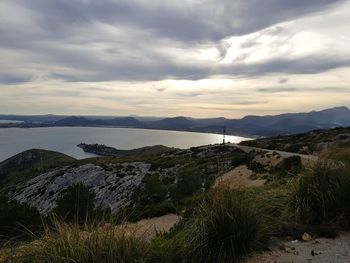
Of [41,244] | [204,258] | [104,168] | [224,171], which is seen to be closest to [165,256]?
[204,258]

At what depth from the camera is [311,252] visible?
18.9ft

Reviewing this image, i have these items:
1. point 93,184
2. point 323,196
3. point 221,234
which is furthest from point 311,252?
point 93,184

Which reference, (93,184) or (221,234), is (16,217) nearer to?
(221,234)

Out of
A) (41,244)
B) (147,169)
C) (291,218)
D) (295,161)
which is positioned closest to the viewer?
(41,244)

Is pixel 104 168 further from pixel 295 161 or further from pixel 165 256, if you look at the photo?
pixel 165 256

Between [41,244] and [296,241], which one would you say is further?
[296,241]

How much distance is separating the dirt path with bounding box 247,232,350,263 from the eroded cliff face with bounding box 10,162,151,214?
2853 cm

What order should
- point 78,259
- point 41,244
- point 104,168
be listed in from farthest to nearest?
point 104,168
point 41,244
point 78,259

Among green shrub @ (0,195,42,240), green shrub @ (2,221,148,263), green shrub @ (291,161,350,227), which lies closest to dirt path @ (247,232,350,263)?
green shrub @ (291,161,350,227)

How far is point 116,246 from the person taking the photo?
5.22 metres

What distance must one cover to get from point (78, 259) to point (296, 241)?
11.8ft

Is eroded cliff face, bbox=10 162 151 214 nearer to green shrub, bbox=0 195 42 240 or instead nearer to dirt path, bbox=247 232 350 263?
green shrub, bbox=0 195 42 240

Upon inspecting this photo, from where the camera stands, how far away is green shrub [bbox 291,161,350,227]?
6871 mm

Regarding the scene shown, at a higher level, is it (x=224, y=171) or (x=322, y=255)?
(x=322, y=255)
